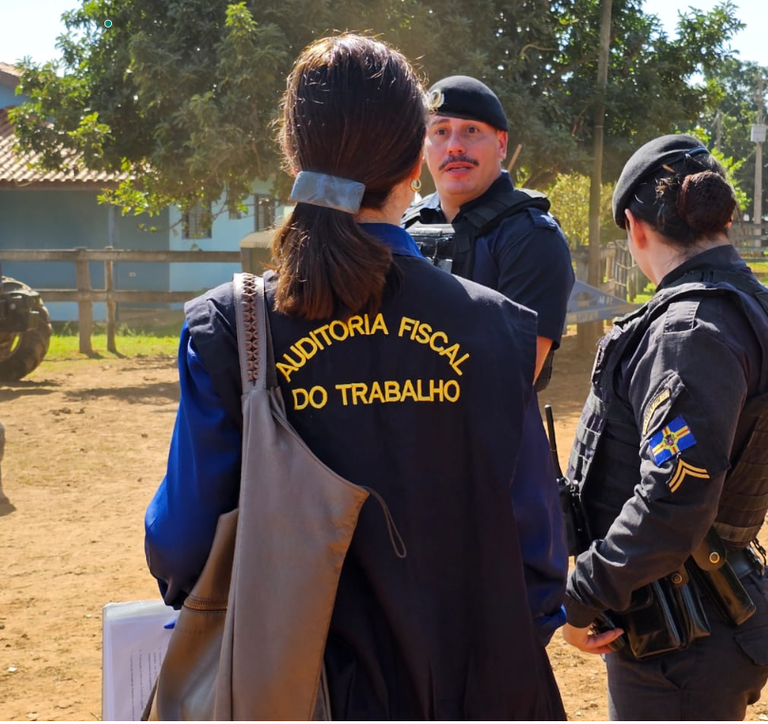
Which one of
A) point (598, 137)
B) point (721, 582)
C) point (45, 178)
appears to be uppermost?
point (598, 137)

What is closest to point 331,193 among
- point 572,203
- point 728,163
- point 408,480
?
point 408,480

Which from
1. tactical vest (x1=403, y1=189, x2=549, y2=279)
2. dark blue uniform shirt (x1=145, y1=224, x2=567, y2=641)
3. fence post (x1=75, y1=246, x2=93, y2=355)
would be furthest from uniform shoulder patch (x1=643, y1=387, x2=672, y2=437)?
fence post (x1=75, y1=246, x2=93, y2=355)

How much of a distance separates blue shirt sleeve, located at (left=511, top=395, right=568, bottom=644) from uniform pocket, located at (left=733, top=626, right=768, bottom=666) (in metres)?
0.73

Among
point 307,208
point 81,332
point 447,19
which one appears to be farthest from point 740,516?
point 81,332

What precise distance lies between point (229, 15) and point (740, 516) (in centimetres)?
1115

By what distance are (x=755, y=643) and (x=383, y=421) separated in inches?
47.2

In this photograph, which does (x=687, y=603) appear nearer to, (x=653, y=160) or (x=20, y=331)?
(x=653, y=160)

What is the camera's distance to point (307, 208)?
63.3 inches

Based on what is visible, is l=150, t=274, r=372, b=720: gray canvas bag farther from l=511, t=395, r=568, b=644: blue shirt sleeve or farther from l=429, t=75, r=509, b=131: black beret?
l=429, t=75, r=509, b=131: black beret

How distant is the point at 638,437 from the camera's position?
2244 mm

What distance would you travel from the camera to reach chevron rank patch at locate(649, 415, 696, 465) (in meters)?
2.02

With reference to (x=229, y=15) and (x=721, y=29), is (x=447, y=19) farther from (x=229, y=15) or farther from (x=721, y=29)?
(x=721, y=29)

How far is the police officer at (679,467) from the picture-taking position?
2045mm

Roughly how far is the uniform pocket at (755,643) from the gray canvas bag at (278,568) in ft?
3.78
